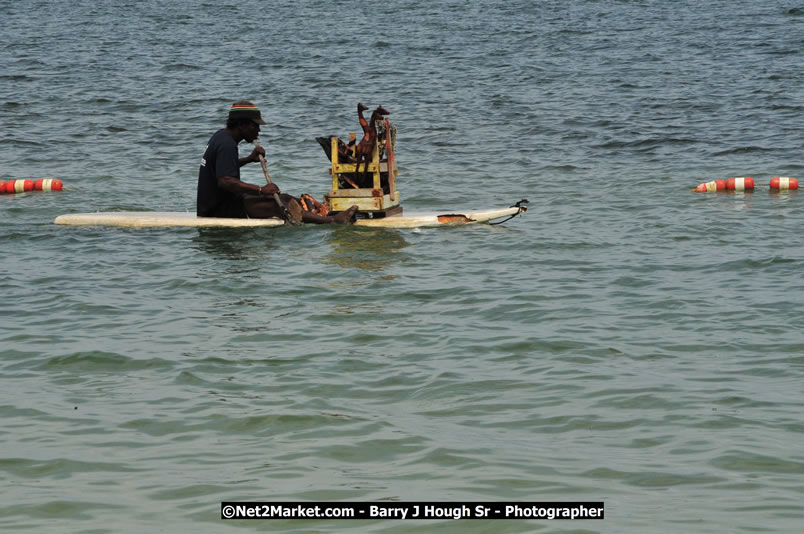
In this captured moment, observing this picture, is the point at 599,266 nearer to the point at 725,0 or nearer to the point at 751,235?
the point at 751,235

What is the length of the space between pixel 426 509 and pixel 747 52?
28.7m

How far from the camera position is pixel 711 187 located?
1681 centimetres

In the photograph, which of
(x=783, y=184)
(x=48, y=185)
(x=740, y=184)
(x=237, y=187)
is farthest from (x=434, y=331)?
(x=48, y=185)

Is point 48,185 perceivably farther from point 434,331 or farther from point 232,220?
point 434,331

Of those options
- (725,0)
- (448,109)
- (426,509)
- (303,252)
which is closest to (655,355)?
(426,509)

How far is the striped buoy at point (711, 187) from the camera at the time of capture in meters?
16.8

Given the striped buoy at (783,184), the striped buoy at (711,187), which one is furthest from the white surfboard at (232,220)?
the striped buoy at (783,184)

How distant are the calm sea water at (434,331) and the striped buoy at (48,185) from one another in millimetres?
349

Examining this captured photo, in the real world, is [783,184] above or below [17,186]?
below

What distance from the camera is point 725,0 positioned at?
4256cm

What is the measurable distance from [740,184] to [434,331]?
30.6 ft

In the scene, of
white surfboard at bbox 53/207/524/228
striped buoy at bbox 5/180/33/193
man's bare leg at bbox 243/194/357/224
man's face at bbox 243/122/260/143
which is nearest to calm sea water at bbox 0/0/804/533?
white surfboard at bbox 53/207/524/228

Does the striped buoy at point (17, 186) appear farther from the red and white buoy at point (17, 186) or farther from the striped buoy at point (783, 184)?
the striped buoy at point (783, 184)

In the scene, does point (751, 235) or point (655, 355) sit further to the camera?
point (751, 235)
